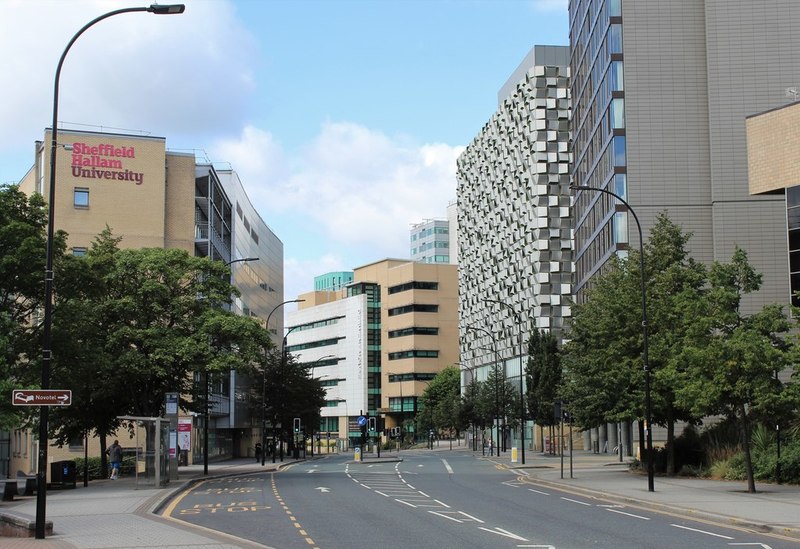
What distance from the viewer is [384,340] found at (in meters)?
160

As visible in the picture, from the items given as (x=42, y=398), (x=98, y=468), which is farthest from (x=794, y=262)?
(x=42, y=398)

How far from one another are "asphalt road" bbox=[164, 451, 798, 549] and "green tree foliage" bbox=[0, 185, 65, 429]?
22.5 ft

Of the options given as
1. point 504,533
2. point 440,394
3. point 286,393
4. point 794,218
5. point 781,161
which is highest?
point 781,161

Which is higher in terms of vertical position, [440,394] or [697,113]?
[697,113]

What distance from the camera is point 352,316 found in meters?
167

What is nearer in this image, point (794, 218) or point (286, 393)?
point (794, 218)

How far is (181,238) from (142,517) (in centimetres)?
4583

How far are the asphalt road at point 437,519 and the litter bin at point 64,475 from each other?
500 centimetres

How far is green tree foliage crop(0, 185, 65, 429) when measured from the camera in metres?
32.2

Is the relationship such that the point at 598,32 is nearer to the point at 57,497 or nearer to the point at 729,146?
the point at 729,146

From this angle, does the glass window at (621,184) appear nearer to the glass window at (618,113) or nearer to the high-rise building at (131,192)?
the glass window at (618,113)

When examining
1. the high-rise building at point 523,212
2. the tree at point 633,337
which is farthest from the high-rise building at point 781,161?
the high-rise building at point 523,212

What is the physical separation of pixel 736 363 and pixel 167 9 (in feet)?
63.7

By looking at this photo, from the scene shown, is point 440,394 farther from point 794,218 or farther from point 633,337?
point 633,337
